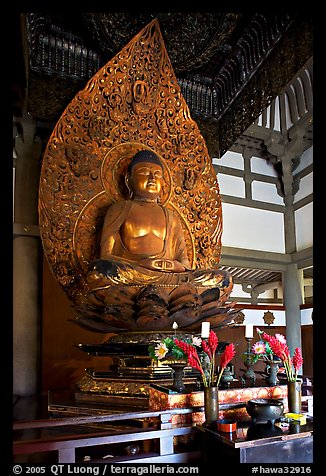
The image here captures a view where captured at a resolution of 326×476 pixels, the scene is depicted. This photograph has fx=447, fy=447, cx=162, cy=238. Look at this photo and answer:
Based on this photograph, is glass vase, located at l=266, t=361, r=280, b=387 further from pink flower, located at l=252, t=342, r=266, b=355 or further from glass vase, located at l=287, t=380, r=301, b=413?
glass vase, located at l=287, t=380, r=301, b=413

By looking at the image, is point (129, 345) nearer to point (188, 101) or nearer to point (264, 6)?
point (264, 6)

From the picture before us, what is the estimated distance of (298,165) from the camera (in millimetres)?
6312

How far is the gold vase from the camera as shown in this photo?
2.14 m

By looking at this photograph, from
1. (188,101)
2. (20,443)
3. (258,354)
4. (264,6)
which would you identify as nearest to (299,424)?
(258,354)

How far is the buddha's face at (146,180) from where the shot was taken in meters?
3.94

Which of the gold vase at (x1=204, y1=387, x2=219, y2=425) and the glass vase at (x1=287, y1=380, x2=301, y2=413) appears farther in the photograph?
the glass vase at (x1=287, y1=380, x2=301, y2=413)

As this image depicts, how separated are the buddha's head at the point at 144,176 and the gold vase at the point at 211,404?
2186 millimetres

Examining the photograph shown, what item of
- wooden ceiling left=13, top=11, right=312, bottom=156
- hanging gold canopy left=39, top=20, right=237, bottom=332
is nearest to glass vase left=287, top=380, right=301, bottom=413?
hanging gold canopy left=39, top=20, right=237, bottom=332

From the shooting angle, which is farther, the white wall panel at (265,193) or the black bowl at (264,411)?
the white wall panel at (265,193)

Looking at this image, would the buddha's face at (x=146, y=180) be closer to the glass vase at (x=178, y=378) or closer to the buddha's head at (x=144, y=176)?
the buddha's head at (x=144, y=176)

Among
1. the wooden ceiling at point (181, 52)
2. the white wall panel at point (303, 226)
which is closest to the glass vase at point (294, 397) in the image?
the wooden ceiling at point (181, 52)

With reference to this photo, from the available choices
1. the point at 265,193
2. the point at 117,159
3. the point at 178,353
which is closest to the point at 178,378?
the point at 178,353

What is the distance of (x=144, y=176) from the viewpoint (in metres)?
3.93

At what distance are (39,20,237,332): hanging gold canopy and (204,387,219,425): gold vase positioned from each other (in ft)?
4.55
